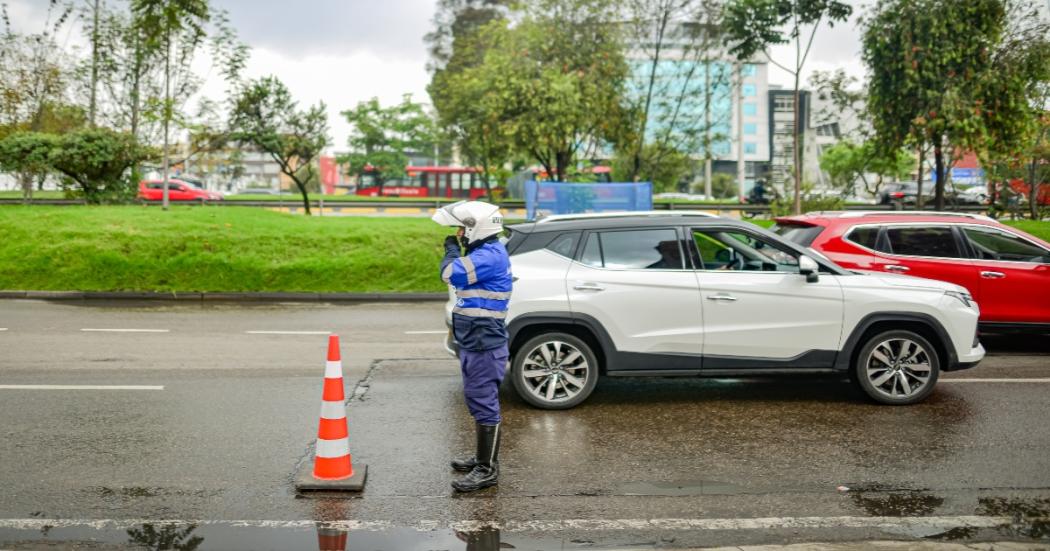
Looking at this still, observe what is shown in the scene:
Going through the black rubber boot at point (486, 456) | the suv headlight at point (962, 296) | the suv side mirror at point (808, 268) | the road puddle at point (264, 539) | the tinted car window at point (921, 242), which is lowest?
the road puddle at point (264, 539)

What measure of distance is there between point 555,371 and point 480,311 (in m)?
2.16

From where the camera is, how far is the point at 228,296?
1587cm

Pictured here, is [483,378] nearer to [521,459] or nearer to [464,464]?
[464,464]

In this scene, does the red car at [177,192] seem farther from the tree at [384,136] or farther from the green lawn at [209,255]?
the green lawn at [209,255]

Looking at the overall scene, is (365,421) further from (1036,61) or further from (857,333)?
(1036,61)

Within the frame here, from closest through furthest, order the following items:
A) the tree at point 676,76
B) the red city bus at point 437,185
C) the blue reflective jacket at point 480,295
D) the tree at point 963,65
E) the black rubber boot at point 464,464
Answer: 1. the blue reflective jacket at point 480,295
2. the black rubber boot at point 464,464
3. the tree at point 963,65
4. the tree at point 676,76
5. the red city bus at point 437,185

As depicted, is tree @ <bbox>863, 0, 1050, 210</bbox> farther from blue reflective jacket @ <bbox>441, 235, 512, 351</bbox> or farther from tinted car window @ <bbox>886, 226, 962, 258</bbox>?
blue reflective jacket @ <bbox>441, 235, 512, 351</bbox>

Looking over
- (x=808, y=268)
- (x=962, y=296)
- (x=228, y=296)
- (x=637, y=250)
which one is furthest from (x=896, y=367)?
(x=228, y=296)

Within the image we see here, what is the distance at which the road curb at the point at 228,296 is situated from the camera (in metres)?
15.6

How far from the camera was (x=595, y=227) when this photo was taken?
7398 mm

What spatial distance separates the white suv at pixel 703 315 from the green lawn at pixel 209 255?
962cm

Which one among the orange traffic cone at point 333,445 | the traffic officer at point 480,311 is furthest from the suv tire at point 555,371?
the orange traffic cone at point 333,445

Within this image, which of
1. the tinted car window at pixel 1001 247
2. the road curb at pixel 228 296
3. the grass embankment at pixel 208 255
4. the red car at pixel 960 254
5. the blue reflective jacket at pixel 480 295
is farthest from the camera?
the grass embankment at pixel 208 255

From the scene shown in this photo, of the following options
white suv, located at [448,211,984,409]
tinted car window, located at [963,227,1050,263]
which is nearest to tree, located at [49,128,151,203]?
white suv, located at [448,211,984,409]
